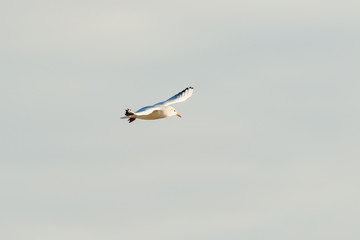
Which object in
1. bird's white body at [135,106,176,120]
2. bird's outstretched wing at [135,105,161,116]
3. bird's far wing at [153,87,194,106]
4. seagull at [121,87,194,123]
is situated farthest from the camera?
bird's far wing at [153,87,194,106]

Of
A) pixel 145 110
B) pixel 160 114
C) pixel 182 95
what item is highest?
pixel 182 95

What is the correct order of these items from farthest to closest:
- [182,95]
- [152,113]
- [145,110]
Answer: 1. [182,95]
2. [152,113]
3. [145,110]

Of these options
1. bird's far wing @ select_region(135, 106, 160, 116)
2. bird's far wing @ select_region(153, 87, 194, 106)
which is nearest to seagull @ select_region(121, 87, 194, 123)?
bird's far wing @ select_region(135, 106, 160, 116)

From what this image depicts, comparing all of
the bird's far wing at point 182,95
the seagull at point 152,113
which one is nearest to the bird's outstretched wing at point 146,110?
the seagull at point 152,113

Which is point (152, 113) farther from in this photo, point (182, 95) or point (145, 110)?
point (182, 95)

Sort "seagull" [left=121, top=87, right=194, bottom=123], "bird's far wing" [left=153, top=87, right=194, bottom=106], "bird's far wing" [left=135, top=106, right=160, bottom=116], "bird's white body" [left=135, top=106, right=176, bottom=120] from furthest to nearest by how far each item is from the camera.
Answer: "bird's far wing" [left=153, top=87, right=194, bottom=106] → "bird's white body" [left=135, top=106, right=176, bottom=120] → "bird's far wing" [left=135, top=106, right=160, bottom=116] → "seagull" [left=121, top=87, right=194, bottom=123]

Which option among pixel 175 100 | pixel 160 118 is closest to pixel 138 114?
pixel 160 118

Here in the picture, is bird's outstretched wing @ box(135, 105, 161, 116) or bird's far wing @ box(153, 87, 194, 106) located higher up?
bird's far wing @ box(153, 87, 194, 106)

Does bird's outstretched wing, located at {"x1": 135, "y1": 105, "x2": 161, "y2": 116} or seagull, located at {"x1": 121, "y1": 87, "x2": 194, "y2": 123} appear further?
bird's outstretched wing, located at {"x1": 135, "y1": 105, "x2": 161, "y2": 116}

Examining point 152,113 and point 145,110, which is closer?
point 145,110

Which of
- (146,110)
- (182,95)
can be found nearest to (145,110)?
(146,110)

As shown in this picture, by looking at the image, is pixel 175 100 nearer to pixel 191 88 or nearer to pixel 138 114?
pixel 191 88

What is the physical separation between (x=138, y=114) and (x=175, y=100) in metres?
16.4

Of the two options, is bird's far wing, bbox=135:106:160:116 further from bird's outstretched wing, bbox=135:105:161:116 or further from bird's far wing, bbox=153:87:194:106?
bird's far wing, bbox=153:87:194:106
